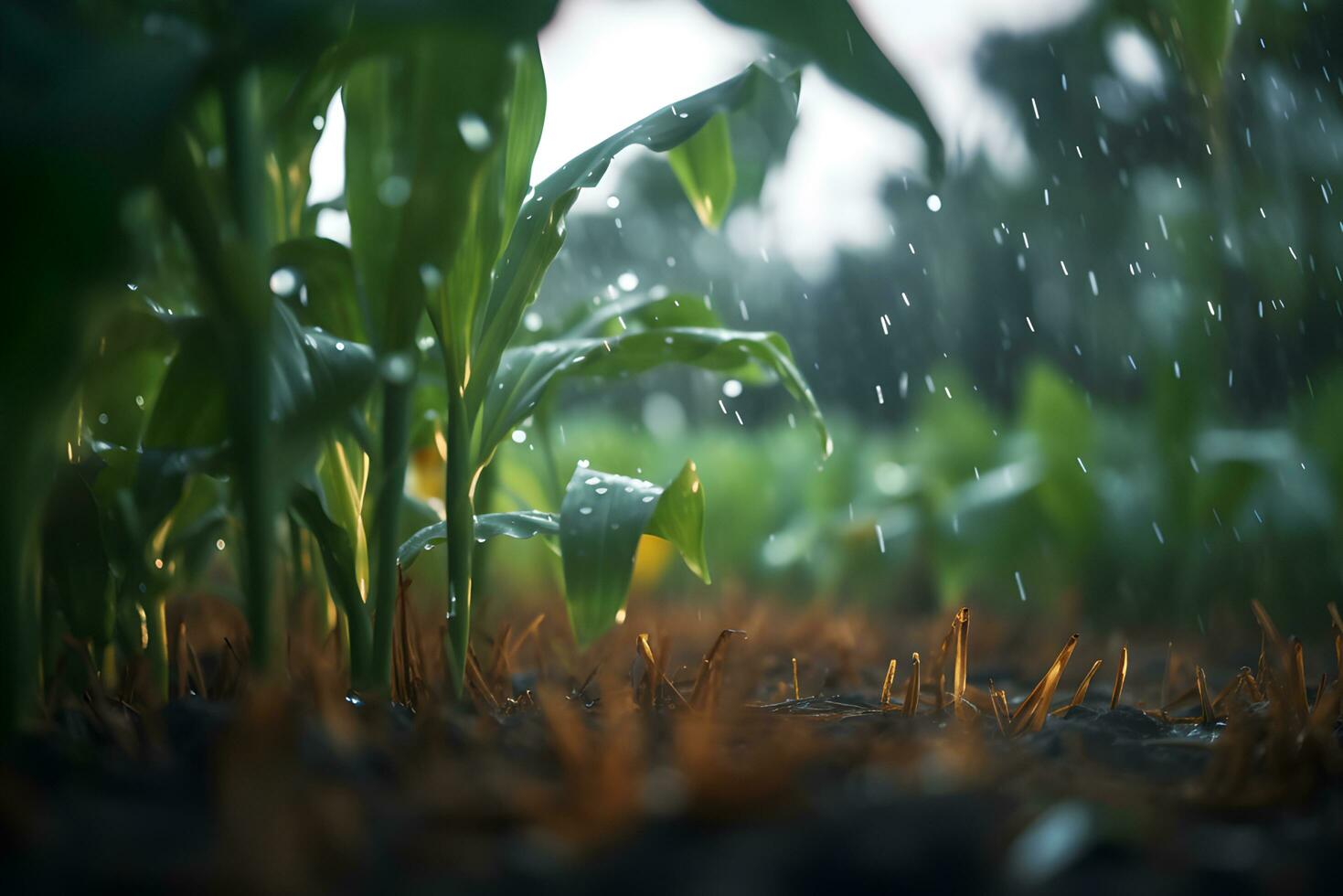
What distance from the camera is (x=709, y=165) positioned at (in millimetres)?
676

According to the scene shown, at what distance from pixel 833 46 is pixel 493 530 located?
0.37 metres

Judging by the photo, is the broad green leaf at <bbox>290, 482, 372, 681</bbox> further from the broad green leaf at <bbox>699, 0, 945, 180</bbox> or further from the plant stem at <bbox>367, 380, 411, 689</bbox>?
the broad green leaf at <bbox>699, 0, 945, 180</bbox>

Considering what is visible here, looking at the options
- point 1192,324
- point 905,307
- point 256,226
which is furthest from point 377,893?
point 905,307

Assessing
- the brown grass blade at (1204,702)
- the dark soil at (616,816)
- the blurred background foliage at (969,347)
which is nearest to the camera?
the dark soil at (616,816)

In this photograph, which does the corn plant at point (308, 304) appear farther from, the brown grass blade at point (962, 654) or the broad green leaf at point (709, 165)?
→ the brown grass blade at point (962, 654)

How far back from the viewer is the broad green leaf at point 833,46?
0.35 m

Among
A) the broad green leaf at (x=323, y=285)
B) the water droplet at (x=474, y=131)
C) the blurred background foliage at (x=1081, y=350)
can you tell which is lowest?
the blurred background foliage at (x=1081, y=350)

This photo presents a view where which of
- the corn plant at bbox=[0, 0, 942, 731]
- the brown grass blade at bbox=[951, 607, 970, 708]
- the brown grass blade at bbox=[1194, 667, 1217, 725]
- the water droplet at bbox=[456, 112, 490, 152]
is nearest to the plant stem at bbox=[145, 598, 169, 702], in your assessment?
the corn plant at bbox=[0, 0, 942, 731]

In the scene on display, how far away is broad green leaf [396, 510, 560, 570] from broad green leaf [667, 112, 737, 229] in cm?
25

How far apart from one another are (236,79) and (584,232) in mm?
1921

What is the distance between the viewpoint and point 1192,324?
135cm

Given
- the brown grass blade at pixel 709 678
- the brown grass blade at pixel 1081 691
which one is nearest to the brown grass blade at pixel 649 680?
the brown grass blade at pixel 709 678

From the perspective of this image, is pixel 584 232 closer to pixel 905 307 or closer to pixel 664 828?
pixel 905 307

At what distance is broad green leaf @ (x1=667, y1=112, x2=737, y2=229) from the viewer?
671mm
